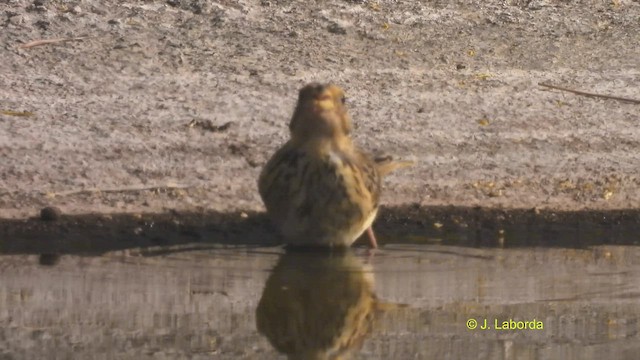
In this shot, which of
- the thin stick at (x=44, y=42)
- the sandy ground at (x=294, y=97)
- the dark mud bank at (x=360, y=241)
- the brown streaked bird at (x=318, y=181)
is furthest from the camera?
the thin stick at (x=44, y=42)

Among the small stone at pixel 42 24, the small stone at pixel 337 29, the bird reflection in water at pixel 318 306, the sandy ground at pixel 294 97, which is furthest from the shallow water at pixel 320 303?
the small stone at pixel 337 29

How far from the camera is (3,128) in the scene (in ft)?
35.1

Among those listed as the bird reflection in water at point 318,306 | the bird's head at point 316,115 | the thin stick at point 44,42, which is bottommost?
the thin stick at point 44,42

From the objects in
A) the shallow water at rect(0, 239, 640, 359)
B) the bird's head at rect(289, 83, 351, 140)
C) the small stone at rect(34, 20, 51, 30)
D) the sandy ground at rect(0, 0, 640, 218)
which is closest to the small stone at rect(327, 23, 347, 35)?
the sandy ground at rect(0, 0, 640, 218)

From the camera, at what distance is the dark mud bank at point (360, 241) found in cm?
920

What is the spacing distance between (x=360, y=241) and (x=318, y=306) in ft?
4.80

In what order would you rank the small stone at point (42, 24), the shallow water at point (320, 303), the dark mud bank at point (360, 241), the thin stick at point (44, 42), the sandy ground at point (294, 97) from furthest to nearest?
the small stone at point (42, 24)
the thin stick at point (44, 42)
the sandy ground at point (294, 97)
the dark mud bank at point (360, 241)
the shallow water at point (320, 303)

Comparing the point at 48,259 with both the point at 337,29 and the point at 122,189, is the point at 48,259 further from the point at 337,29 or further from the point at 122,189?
the point at 337,29

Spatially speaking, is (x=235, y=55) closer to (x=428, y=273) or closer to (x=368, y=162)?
(x=368, y=162)

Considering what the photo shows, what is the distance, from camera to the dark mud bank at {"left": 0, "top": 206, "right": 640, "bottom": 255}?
9.20 m

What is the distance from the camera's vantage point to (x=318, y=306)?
26.3 feet

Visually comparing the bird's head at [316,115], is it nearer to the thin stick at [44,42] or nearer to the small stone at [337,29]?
the thin stick at [44,42]

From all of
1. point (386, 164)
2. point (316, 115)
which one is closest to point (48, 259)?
point (316, 115)

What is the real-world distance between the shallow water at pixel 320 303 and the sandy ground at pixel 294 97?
1223 millimetres
